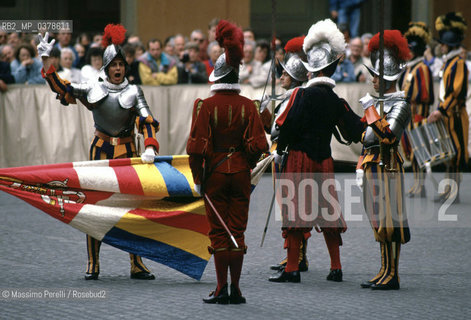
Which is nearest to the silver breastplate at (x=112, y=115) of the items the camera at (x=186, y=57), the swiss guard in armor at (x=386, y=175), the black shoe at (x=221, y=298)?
the black shoe at (x=221, y=298)

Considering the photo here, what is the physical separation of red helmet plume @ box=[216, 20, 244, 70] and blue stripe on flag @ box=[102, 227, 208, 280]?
67.8 inches

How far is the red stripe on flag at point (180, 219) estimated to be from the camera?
810 centimetres

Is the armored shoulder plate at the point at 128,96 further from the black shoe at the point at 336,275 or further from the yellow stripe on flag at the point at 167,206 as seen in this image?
the black shoe at the point at 336,275

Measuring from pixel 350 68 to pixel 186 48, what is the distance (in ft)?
8.72

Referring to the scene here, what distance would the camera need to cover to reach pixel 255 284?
25.7 ft

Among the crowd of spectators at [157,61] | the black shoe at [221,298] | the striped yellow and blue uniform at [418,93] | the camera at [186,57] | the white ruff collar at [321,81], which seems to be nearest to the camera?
the black shoe at [221,298]

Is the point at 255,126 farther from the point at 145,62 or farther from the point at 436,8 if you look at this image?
the point at 436,8

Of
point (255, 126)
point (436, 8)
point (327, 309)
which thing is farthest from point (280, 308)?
point (436, 8)

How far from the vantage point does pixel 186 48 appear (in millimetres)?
15859

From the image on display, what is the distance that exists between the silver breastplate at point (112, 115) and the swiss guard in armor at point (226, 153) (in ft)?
4.21

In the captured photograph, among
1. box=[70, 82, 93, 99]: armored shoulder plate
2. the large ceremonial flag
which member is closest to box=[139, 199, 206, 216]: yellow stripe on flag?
the large ceremonial flag

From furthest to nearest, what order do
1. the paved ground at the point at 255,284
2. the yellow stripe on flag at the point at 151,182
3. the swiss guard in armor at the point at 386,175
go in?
the yellow stripe on flag at the point at 151,182
the swiss guard in armor at the point at 386,175
the paved ground at the point at 255,284

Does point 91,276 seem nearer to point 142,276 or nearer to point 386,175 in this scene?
point 142,276

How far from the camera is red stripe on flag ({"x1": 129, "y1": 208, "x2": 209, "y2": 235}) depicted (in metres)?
8.10
